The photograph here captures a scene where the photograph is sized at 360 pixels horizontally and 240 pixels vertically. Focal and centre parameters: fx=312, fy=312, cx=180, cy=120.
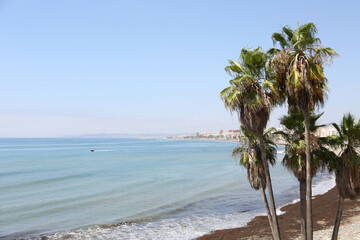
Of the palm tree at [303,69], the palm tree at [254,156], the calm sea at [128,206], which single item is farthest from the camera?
the calm sea at [128,206]

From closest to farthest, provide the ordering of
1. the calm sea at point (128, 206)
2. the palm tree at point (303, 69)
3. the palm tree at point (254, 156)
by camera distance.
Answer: the palm tree at point (303, 69) → the palm tree at point (254, 156) → the calm sea at point (128, 206)

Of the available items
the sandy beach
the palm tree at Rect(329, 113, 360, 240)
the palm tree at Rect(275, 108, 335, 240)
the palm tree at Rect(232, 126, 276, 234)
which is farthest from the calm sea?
the palm tree at Rect(329, 113, 360, 240)

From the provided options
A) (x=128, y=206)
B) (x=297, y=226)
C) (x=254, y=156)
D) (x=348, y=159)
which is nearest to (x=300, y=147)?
(x=348, y=159)

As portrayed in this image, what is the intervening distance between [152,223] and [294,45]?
62.7 feet

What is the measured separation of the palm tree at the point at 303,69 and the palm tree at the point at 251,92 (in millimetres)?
529

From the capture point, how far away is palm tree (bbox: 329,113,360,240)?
11.8 metres

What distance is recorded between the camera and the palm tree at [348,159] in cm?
1175

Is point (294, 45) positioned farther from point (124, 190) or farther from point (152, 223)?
point (124, 190)

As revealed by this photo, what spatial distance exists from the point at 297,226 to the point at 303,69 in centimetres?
1517

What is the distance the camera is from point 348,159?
11633mm

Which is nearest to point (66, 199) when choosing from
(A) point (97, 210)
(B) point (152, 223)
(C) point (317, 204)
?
(A) point (97, 210)

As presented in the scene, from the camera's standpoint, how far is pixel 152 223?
2522 centimetres

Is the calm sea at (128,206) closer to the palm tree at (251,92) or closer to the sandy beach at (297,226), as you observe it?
the sandy beach at (297,226)

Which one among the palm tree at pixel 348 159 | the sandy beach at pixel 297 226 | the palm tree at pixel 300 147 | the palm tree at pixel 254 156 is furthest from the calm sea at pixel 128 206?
the palm tree at pixel 348 159
